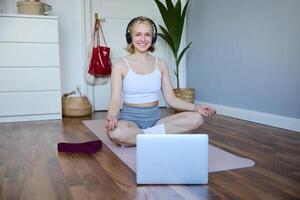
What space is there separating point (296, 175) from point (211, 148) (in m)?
0.57

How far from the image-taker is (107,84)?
3828 mm

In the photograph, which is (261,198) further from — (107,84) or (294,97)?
(107,84)

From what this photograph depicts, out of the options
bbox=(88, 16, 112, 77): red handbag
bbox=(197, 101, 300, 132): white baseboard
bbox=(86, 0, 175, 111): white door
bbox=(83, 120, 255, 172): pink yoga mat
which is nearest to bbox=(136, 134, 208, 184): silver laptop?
bbox=(83, 120, 255, 172): pink yoga mat

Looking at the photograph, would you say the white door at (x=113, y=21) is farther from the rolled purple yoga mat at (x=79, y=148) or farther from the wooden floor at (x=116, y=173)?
the rolled purple yoga mat at (x=79, y=148)

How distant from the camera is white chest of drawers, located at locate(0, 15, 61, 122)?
9.74 feet

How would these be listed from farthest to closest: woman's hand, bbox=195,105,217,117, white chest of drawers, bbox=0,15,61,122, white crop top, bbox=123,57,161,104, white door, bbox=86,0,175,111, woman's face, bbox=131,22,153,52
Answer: white door, bbox=86,0,175,111
white chest of drawers, bbox=0,15,61,122
white crop top, bbox=123,57,161,104
woman's face, bbox=131,22,153,52
woman's hand, bbox=195,105,217,117

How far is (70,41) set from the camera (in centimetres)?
367

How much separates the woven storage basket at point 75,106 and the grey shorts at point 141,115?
1.52m

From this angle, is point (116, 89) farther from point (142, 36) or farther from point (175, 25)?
point (175, 25)

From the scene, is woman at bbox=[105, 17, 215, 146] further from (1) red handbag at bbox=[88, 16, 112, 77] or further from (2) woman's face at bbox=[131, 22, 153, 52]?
(1) red handbag at bbox=[88, 16, 112, 77]

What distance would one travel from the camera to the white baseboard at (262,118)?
2.46 metres

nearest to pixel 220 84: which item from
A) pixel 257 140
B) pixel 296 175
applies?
pixel 257 140

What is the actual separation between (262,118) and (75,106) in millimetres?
1878

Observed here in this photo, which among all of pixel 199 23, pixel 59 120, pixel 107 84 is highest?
pixel 199 23
